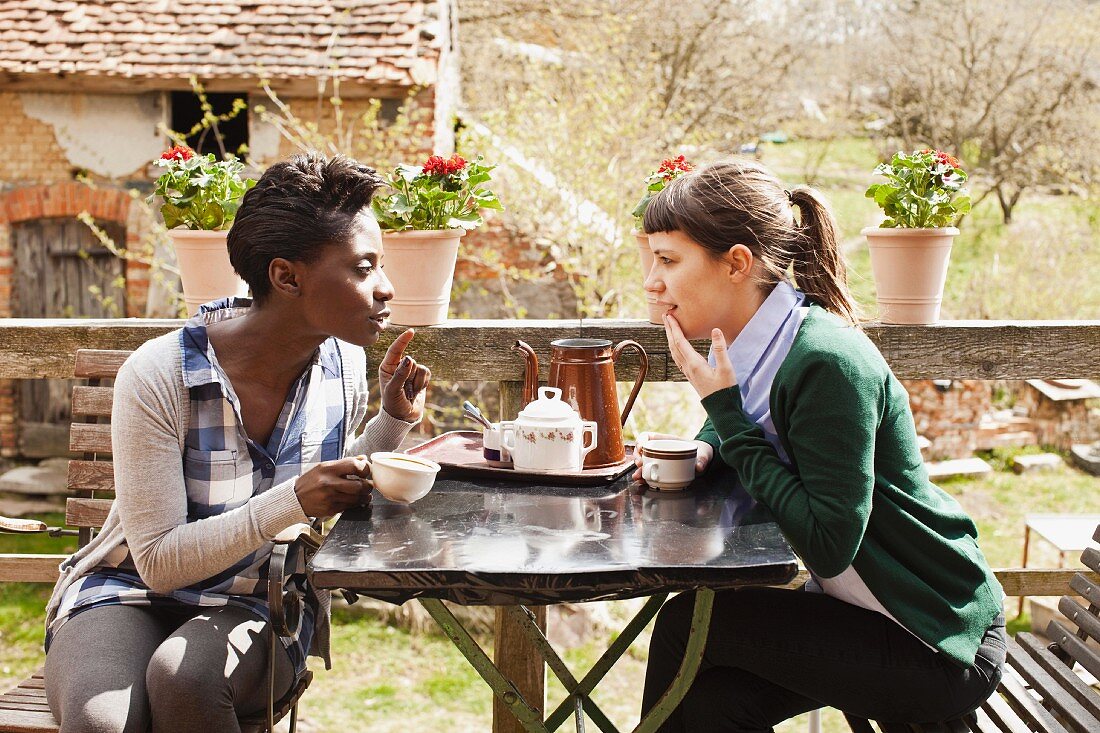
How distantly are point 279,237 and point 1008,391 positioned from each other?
9.36 meters

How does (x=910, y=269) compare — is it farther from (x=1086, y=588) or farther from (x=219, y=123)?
(x=219, y=123)

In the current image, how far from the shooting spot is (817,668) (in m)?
1.92

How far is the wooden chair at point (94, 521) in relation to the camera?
6.63 ft

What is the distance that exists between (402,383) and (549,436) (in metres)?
0.39

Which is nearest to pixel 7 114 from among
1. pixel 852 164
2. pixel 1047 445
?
pixel 1047 445

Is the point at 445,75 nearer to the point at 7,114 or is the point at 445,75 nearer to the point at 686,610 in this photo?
the point at 7,114

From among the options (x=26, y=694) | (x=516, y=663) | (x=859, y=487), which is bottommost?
(x=516, y=663)

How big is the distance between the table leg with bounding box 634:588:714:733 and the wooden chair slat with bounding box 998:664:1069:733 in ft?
2.32

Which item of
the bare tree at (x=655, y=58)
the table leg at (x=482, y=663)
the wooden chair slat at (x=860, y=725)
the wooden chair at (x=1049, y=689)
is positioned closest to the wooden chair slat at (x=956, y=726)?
the wooden chair at (x=1049, y=689)

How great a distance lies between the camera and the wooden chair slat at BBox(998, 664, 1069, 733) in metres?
2.04

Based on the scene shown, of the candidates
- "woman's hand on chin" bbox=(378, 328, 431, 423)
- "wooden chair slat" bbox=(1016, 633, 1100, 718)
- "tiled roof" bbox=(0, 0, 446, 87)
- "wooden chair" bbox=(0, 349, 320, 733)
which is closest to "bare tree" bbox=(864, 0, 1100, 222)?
"tiled roof" bbox=(0, 0, 446, 87)

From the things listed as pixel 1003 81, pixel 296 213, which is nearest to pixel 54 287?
pixel 296 213

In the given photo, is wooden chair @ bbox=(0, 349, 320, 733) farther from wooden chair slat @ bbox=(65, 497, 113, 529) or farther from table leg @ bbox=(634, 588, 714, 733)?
table leg @ bbox=(634, 588, 714, 733)

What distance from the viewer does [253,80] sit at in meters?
8.20
